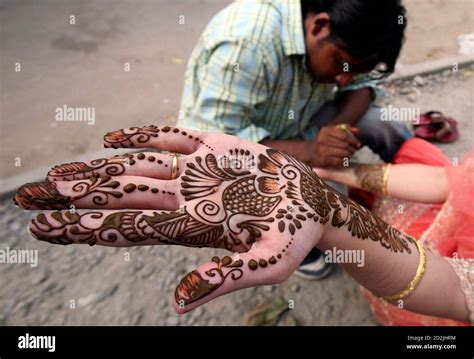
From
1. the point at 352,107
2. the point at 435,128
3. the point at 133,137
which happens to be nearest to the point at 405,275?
the point at 133,137

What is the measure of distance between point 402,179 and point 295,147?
1.69 feet

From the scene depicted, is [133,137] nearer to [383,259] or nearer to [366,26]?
[383,259]

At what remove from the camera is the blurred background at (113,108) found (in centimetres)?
214

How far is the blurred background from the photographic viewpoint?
7.01ft

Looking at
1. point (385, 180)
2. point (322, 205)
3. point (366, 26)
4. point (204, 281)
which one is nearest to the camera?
point (204, 281)

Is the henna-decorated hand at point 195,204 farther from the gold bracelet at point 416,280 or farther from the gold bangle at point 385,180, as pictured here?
the gold bangle at point 385,180

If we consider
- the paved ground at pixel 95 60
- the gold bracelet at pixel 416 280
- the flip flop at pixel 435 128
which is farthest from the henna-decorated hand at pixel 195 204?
the flip flop at pixel 435 128

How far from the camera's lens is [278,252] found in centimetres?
102

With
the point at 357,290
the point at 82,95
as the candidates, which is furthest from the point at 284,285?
the point at 82,95

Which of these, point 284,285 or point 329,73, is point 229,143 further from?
point 284,285

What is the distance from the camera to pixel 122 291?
218cm

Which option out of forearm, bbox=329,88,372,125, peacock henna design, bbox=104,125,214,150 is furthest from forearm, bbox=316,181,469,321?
forearm, bbox=329,88,372,125

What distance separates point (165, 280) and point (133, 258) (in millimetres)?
228

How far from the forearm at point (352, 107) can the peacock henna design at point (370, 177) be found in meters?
0.42
